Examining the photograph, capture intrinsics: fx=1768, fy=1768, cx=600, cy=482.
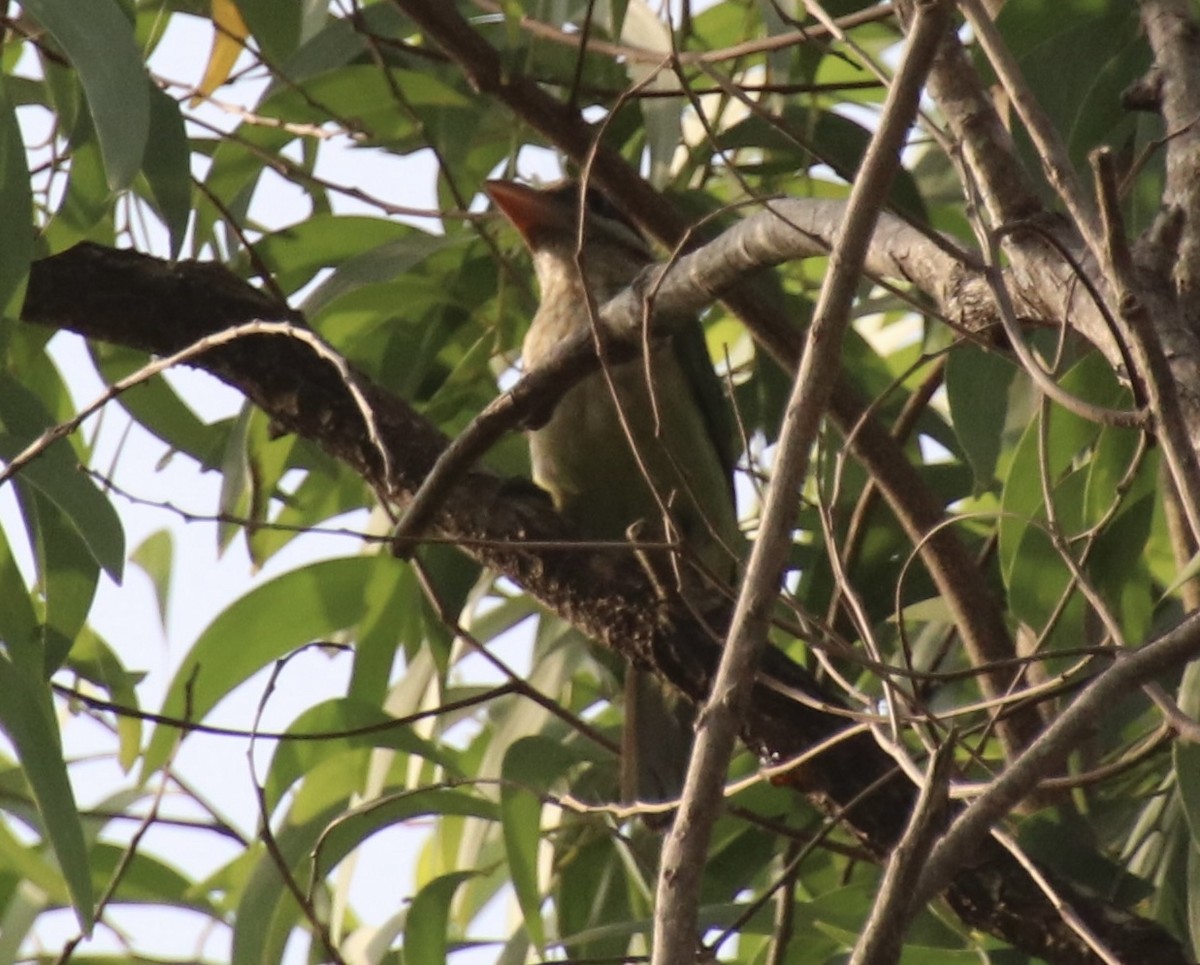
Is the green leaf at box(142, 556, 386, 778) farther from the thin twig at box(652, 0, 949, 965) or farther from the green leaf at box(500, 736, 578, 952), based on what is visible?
the thin twig at box(652, 0, 949, 965)

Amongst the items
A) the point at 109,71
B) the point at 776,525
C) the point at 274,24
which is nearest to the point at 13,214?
the point at 109,71

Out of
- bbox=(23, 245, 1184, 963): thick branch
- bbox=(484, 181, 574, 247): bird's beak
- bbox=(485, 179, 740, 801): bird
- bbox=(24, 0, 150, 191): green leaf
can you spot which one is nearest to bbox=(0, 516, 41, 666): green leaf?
bbox=(23, 245, 1184, 963): thick branch

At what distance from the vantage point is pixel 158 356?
1852mm

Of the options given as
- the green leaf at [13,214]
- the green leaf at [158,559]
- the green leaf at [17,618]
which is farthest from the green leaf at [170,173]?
the green leaf at [158,559]

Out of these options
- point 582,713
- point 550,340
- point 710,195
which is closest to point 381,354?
point 550,340

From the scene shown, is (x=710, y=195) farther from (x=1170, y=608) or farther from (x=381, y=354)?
(x=1170, y=608)

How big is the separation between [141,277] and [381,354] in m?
0.54

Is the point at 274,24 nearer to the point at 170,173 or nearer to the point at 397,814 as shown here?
the point at 170,173

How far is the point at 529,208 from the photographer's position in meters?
2.53

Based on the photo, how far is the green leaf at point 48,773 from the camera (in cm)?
152

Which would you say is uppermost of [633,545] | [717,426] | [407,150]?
[407,150]

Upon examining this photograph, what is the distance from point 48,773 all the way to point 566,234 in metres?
1.39

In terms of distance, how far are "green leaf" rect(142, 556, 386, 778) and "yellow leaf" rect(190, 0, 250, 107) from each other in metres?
0.60

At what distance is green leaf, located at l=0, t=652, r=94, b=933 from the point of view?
1.52 m
